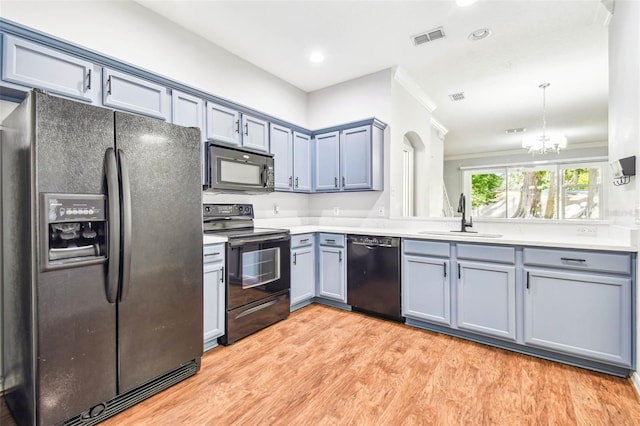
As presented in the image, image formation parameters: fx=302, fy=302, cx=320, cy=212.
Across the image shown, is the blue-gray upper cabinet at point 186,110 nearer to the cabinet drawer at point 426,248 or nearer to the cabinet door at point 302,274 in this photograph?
the cabinet door at point 302,274

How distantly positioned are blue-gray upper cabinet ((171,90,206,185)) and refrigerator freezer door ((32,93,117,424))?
0.93 meters

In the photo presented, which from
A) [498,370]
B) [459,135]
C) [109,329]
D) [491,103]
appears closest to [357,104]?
[491,103]

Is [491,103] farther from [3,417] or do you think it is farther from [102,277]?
[3,417]

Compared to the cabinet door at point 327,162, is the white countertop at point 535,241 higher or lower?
lower

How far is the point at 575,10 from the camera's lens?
2617mm

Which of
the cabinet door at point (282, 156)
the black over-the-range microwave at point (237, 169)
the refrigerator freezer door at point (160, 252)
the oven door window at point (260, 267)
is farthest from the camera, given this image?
the cabinet door at point (282, 156)

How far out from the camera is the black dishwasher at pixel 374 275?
2.98 meters

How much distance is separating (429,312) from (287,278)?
139cm

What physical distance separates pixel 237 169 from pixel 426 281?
6.87ft

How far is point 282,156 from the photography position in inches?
143

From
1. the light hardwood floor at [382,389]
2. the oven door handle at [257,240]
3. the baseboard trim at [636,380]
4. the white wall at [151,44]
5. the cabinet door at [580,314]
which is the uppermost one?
the white wall at [151,44]

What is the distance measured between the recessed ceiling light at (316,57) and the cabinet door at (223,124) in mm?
1085

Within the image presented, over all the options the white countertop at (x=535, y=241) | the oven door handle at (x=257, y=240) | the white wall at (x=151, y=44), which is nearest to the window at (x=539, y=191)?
the white countertop at (x=535, y=241)

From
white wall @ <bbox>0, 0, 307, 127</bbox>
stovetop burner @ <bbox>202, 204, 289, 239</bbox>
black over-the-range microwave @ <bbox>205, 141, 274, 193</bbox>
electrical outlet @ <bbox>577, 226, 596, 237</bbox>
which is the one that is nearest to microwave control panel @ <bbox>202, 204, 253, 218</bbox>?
stovetop burner @ <bbox>202, 204, 289, 239</bbox>
